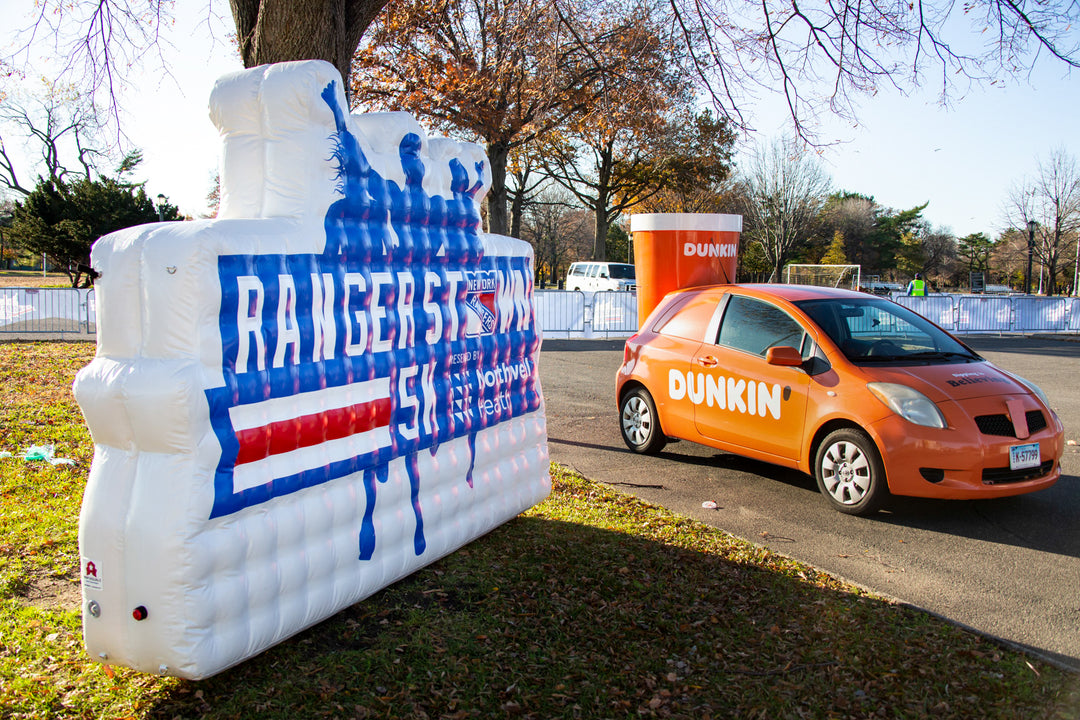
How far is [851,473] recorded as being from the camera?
6.05 metres

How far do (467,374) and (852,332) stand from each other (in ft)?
11.6

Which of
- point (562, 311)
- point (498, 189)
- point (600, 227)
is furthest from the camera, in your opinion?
point (600, 227)

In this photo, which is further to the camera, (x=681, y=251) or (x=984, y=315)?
(x=984, y=315)

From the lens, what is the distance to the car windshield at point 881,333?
21.1ft

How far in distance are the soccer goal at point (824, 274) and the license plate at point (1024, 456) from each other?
31.4m

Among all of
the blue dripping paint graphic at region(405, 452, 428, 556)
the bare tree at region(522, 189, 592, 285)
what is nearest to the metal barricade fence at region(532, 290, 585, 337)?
the blue dripping paint graphic at region(405, 452, 428, 556)

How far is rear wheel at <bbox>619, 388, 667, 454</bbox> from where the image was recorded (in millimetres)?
7910

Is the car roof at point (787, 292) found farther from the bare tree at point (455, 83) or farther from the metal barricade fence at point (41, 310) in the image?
the metal barricade fence at point (41, 310)

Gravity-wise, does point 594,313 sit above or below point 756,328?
below

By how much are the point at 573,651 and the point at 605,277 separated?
3360 centimetres

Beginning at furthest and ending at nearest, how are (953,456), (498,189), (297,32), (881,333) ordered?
(498,189), (881,333), (953,456), (297,32)

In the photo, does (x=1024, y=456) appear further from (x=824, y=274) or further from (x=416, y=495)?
(x=824, y=274)

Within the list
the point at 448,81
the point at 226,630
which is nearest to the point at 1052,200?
the point at 448,81

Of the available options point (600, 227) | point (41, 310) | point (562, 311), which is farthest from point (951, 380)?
point (600, 227)
